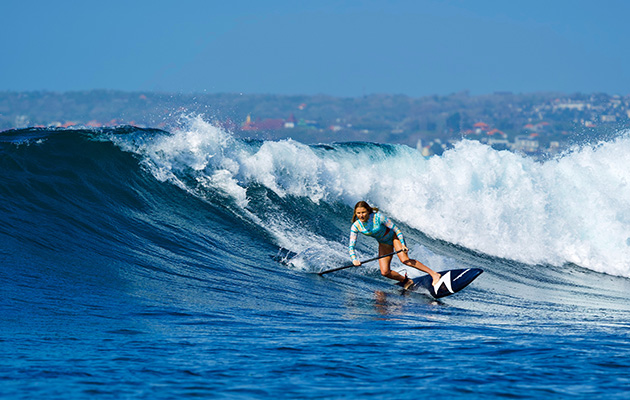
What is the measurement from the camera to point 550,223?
1730 cm

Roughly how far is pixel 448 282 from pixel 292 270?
225 cm

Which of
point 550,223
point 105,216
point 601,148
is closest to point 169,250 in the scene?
point 105,216

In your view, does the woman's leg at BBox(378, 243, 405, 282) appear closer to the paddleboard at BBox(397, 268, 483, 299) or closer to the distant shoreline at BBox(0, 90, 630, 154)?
the paddleboard at BBox(397, 268, 483, 299)

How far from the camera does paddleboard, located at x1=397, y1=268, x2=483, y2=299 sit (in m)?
9.50

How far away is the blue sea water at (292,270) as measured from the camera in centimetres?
561

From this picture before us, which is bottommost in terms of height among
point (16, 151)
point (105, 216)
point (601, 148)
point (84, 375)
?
point (84, 375)

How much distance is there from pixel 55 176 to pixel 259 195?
12.0 ft

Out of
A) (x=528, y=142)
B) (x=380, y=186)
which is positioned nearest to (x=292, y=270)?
(x=380, y=186)

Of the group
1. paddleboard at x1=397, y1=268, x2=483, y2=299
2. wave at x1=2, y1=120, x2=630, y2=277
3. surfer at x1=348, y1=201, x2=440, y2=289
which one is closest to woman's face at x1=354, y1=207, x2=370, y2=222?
surfer at x1=348, y1=201, x2=440, y2=289

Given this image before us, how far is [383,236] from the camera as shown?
1012 cm

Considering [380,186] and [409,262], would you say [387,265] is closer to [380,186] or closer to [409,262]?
[409,262]

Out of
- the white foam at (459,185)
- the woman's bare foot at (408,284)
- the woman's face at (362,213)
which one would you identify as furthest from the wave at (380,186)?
the woman's face at (362,213)

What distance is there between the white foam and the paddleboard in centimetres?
293

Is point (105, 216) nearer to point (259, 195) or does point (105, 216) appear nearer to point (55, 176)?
point (55, 176)
